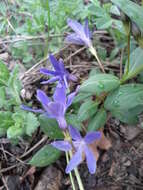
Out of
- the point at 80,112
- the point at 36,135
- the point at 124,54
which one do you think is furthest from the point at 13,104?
the point at 124,54

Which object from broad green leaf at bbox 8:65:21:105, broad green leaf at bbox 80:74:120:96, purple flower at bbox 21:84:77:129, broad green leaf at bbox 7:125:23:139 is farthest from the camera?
broad green leaf at bbox 8:65:21:105

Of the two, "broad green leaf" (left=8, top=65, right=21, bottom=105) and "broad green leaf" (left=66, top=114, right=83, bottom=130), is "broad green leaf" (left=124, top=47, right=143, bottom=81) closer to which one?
"broad green leaf" (left=66, top=114, right=83, bottom=130)

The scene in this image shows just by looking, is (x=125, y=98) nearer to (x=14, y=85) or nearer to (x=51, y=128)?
(x=51, y=128)

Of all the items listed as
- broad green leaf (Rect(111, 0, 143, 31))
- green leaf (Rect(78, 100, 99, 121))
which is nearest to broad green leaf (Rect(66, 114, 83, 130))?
green leaf (Rect(78, 100, 99, 121))

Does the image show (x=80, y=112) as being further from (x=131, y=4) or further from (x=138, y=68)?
(x=131, y=4)

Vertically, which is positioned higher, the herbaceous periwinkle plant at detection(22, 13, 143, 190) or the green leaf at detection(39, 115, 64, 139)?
the herbaceous periwinkle plant at detection(22, 13, 143, 190)

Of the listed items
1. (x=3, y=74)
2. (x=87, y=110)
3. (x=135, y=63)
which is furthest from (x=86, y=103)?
(x=3, y=74)

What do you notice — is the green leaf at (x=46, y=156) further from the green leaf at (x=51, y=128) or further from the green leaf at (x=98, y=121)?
the green leaf at (x=98, y=121)
